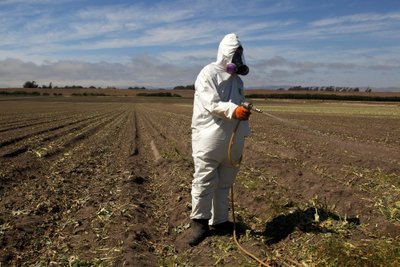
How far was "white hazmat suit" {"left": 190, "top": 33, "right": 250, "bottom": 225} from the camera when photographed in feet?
17.9

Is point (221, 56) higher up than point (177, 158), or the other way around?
point (221, 56)

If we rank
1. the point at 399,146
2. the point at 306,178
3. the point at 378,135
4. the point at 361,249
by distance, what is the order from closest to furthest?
the point at 361,249, the point at 306,178, the point at 399,146, the point at 378,135

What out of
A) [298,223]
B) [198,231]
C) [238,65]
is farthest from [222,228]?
[238,65]

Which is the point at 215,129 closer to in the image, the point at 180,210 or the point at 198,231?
the point at 198,231

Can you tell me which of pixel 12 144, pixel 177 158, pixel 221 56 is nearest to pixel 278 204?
pixel 221 56

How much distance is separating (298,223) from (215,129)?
1809 millimetres

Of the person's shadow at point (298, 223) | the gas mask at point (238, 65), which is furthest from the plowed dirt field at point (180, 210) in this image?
the gas mask at point (238, 65)

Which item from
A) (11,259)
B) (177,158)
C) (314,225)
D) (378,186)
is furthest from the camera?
(177,158)

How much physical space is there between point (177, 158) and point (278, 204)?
233 inches

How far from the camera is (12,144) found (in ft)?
50.8

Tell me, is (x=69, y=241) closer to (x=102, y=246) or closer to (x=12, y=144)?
(x=102, y=246)

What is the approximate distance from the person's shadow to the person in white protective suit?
861mm

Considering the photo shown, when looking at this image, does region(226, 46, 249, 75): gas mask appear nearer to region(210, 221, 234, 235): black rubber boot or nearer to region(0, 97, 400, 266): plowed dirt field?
region(0, 97, 400, 266): plowed dirt field

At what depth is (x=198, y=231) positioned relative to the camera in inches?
230
